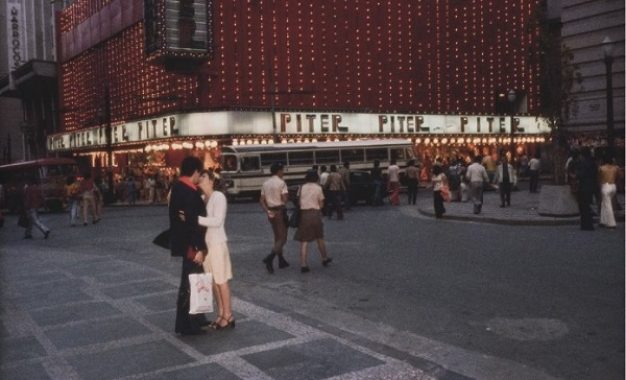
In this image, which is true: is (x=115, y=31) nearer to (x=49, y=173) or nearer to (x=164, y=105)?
(x=164, y=105)

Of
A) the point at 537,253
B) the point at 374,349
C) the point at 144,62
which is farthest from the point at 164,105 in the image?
the point at 374,349

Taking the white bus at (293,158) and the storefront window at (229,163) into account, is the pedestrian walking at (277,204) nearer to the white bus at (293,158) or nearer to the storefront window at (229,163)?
the white bus at (293,158)

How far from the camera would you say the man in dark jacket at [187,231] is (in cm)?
605

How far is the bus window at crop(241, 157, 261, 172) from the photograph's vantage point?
3011 cm

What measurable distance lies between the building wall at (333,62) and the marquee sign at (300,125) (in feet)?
1.92

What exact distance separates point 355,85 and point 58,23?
3375 cm

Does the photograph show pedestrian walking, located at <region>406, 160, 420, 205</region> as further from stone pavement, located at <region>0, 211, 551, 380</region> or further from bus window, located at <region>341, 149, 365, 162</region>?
stone pavement, located at <region>0, 211, 551, 380</region>

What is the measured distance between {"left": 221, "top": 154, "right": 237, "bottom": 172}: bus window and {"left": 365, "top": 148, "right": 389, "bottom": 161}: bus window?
23.2 ft

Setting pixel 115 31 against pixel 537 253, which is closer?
pixel 537 253

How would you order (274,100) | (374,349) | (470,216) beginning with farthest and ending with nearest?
1. (274,100)
2. (470,216)
3. (374,349)

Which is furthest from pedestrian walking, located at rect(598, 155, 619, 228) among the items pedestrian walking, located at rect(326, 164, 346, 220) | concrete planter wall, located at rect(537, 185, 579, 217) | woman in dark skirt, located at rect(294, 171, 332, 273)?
pedestrian walking, located at rect(326, 164, 346, 220)

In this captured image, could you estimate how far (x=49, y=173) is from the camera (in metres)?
33.8

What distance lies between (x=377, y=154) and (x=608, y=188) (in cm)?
1956

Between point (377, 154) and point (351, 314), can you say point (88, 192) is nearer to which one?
point (351, 314)
